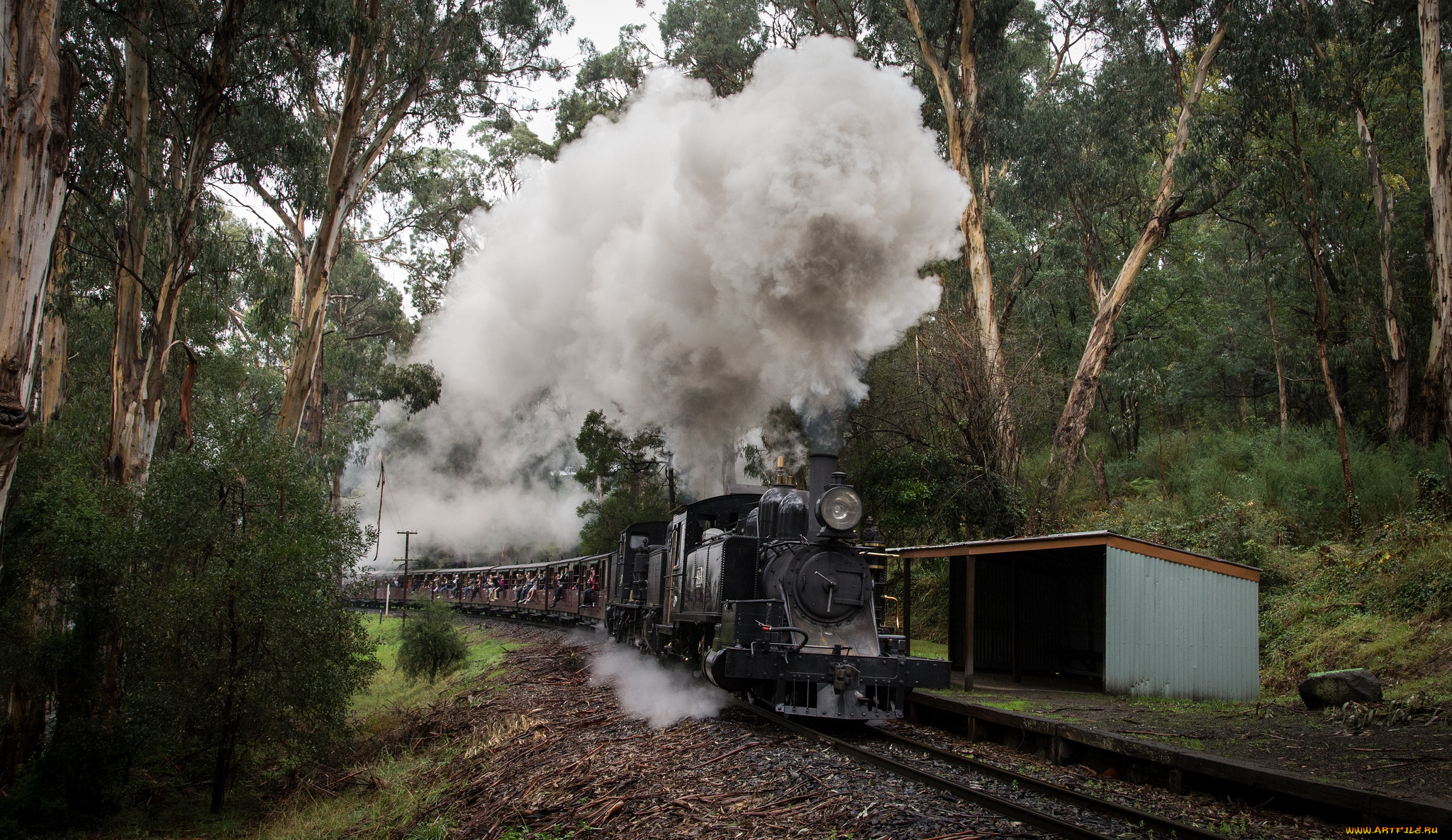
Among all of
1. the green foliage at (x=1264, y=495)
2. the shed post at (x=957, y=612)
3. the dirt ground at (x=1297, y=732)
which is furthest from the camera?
the green foliage at (x=1264, y=495)

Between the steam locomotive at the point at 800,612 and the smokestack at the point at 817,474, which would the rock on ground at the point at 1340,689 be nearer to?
the steam locomotive at the point at 800,612

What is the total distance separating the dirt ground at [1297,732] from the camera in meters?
6.14

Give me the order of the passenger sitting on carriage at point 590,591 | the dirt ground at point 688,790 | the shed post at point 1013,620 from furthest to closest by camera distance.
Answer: the passenger sitting on carriage at point 590,591 < the shed post at point 1013,620 < the dirt ground at point 688,790

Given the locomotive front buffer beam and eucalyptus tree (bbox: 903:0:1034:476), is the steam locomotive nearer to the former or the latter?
the locomotive front buffer beam

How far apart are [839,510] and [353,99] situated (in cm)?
1162

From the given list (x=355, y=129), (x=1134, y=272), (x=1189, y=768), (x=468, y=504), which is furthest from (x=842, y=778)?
(x=468, y=504)

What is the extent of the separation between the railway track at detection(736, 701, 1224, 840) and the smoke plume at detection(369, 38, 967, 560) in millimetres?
4971

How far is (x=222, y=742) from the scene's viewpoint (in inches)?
420

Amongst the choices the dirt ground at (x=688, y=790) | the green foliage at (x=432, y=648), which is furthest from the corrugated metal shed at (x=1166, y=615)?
the green foliage at (x=432, y=648)

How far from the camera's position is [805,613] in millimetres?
8766

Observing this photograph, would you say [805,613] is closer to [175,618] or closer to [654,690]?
[654,690]

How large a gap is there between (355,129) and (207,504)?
24.8 feet

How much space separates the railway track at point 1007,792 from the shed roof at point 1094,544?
7.86 feet

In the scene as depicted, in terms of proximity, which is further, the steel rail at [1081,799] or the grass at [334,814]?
the grass at [334,814]
